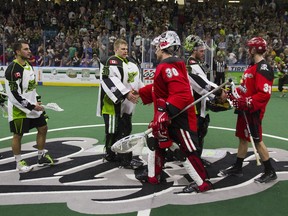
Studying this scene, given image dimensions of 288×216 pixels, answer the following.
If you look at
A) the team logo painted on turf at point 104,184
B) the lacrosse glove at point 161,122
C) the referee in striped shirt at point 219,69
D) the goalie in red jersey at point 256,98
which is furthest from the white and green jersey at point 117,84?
the referee in striped shirt at point 219,69

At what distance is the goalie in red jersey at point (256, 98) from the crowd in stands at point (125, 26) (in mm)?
9763

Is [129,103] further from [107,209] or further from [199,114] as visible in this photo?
[107,209]

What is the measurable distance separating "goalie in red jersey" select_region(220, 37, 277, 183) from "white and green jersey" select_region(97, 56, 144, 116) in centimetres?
144

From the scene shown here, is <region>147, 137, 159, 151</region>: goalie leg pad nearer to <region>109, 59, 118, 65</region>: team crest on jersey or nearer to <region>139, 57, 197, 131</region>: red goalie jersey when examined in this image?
<region>139, 57, 197, 131</region>: red goalie jersey

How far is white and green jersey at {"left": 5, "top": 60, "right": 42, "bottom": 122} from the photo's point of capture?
4.91 m

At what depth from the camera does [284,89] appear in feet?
43.5

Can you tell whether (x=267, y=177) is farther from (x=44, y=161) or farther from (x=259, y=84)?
(x=44, y=161)

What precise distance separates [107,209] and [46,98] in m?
8.87

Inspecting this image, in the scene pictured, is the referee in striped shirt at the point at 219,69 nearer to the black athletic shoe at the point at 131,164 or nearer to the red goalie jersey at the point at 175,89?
the black athletic shoe at the point at 131,164

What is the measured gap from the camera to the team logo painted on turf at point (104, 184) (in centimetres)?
412

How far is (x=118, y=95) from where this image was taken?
16.6 ft

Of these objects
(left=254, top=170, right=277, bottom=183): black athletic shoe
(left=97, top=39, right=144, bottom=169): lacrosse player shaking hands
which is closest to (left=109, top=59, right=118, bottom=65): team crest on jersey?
(left=97, top=39, right=144, bottom=169): lacrosse player shaking hands

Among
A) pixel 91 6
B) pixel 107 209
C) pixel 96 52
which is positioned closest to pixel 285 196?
pixel 107 209

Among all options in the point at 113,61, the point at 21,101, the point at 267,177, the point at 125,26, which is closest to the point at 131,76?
the point at 113,61
